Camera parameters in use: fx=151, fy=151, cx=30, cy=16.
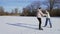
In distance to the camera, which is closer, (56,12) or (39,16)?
(39,16)

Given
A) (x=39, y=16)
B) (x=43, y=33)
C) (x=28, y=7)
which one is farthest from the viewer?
(x=28, y=7)

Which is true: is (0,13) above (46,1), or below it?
below

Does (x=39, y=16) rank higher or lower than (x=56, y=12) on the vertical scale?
higher

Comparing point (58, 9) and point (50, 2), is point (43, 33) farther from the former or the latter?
point (50, 2)

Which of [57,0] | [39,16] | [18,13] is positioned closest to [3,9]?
[18,13]

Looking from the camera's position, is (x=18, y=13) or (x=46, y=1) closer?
(x=18, y=13)

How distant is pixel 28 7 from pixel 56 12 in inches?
258

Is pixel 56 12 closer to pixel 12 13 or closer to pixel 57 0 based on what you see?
pixel 57 0

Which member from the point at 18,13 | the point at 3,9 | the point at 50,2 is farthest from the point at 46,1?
the point at 3,9

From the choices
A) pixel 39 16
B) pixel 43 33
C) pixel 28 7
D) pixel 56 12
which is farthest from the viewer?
pixel 28 7

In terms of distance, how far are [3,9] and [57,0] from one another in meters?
12.7

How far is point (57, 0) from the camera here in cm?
3553

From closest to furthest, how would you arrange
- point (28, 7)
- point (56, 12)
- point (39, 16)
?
point (39, 16), point (56, 12), point (28, 7)

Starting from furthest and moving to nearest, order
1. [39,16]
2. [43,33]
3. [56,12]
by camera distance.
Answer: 1. [56,12]
2. [39,16]
3. [43,33]
